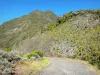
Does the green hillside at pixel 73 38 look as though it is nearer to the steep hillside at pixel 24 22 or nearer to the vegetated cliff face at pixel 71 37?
the vegetated cliff face at pixel 71 37

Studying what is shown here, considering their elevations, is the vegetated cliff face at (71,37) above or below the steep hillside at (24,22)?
below

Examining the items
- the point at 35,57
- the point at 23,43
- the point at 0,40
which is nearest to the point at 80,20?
the point at 23,43

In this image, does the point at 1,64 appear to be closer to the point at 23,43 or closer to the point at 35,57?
the point at 35,57

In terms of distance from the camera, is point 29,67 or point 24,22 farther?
point 24,22

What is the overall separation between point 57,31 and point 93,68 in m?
14.1

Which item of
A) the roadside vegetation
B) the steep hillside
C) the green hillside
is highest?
the steep hillside

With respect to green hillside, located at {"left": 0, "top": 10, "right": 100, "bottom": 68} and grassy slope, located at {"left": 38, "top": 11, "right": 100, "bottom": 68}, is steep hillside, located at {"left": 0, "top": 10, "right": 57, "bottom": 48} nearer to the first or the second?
green hillside, located at {"left": 0, "top": 10, "right": 100, "bottom": 68}

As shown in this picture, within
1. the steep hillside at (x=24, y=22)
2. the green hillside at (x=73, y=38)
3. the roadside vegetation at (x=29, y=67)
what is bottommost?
the roadside vegetation at (x=29, y=67)


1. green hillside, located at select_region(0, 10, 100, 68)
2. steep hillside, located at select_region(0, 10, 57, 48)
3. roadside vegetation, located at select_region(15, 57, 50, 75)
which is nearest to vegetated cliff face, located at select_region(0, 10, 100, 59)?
green hillside, located at select_region(0, 10, 100, 68)

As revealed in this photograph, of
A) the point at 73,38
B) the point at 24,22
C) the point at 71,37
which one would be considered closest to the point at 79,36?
the point at 73,38

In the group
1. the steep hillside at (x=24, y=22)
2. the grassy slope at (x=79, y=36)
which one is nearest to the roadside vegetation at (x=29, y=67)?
the grassy slope at (x=79, y=36)

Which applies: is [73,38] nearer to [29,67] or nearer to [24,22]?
[29,67]

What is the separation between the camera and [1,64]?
16031mm

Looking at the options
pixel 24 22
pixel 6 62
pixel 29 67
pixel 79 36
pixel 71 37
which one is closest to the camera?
pixel 6 62
